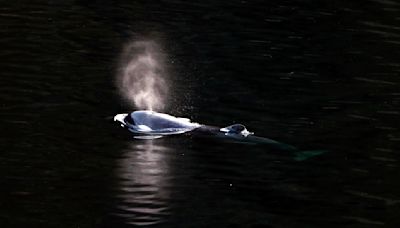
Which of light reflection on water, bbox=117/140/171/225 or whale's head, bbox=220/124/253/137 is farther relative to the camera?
whale's head, bbox=220/124/253/137

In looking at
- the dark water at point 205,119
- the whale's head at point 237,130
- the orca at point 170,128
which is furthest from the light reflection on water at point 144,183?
the whale's head at point 237,130

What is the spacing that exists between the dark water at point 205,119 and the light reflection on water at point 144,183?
0.21ft

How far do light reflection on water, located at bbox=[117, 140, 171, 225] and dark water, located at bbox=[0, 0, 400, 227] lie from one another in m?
0.07

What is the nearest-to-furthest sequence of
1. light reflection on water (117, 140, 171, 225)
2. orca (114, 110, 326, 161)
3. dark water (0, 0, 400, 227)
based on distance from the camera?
light reflection on water (117, 140, 171, 225) < dark water (0, 0, 400, 227) < orca (114, 110, 326, 161)

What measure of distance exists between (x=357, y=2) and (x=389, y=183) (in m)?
37.7

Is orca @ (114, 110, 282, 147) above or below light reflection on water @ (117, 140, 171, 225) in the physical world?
above

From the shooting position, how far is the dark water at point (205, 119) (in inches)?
1088

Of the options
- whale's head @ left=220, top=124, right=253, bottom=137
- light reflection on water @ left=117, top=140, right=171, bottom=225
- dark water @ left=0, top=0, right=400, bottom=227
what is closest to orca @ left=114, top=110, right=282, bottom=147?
whale's head @ left=220, top=124, right=253, bottom=137

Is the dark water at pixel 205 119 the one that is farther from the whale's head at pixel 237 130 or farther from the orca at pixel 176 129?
the whale's head at pixel 237 130

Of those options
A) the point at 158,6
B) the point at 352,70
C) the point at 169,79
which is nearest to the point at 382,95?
the point at 352,70

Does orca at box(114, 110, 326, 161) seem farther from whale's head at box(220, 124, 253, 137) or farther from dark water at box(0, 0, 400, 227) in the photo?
dark water at box(0, 0, 400, 227)

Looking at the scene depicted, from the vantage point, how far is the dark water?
90.7 feet

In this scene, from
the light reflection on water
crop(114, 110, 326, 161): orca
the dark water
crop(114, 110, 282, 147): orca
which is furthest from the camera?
crop(114, 110, 282, 147): orca

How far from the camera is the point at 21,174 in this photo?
95.9 feet
